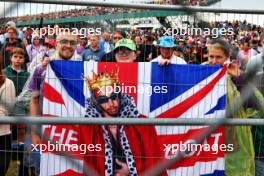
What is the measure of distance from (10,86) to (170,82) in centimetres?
109

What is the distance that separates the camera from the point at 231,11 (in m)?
1.82

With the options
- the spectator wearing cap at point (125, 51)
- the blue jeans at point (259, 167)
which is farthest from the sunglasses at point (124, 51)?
the blue jeans at point (259, 167)

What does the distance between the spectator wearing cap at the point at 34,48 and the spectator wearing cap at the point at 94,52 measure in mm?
330

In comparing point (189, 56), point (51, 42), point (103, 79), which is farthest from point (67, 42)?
point (189, 56)

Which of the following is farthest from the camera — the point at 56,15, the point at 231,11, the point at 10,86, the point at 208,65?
the point at 208,65

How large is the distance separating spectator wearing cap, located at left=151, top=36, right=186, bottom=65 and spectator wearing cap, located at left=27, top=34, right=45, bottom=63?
811 mm

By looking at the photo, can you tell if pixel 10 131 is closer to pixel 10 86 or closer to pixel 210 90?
pixel 10 86

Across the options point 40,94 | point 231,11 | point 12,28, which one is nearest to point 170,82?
point 40,94

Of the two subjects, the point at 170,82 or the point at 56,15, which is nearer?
the point at 56,15

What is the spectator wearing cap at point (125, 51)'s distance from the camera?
3.82m

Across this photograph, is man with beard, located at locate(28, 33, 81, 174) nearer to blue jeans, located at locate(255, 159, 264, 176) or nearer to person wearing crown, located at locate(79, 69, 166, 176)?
person wearing crown, located at locate(79, 69, 166, 176)

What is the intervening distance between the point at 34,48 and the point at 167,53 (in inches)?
36.7

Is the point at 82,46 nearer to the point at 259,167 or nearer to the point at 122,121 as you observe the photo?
the point at 259,167

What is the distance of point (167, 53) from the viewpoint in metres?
3.97
